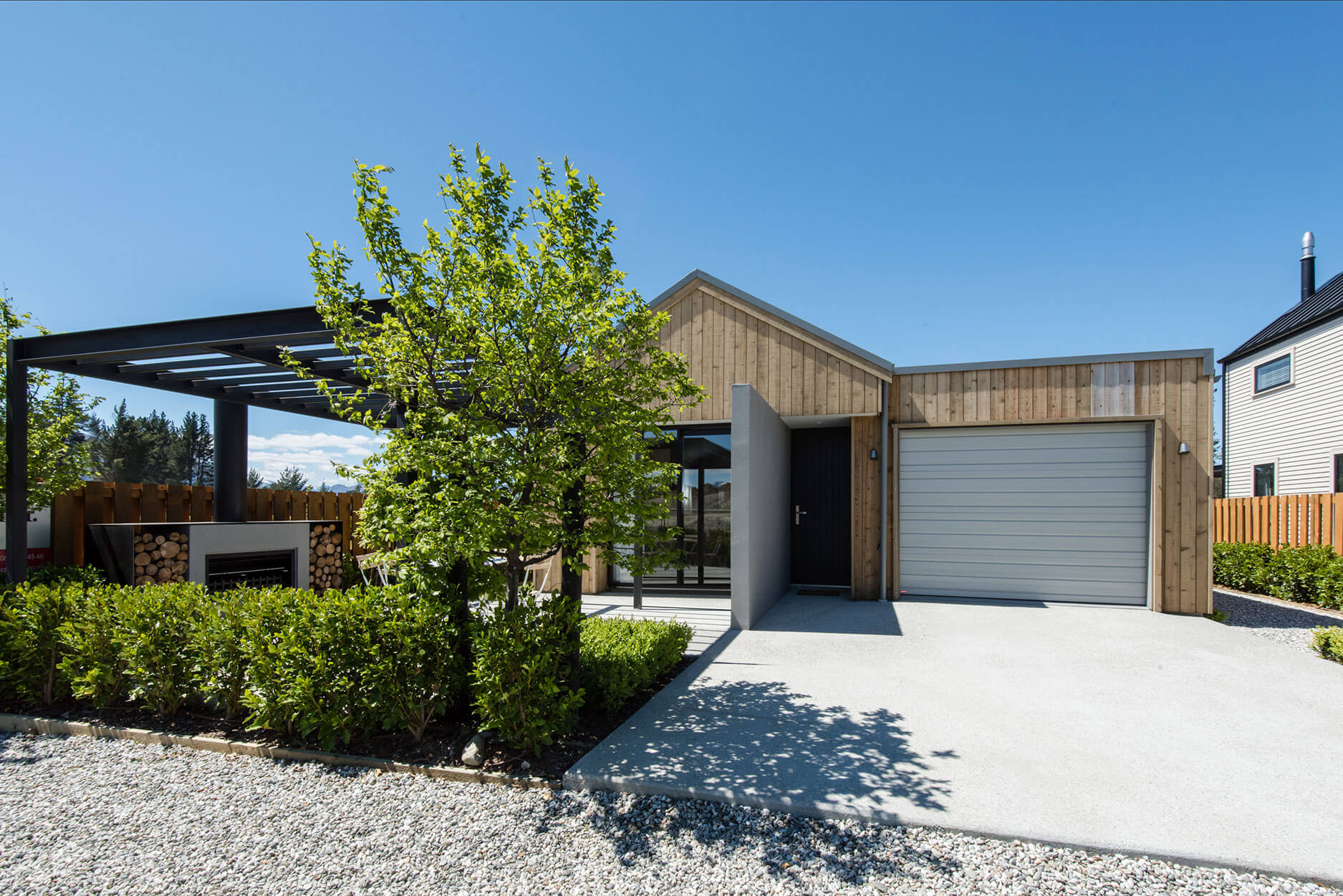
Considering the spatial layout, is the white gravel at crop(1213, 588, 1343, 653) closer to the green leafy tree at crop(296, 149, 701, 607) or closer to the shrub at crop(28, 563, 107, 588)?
the green leafy tree at crop(296, 149, 701, 607)

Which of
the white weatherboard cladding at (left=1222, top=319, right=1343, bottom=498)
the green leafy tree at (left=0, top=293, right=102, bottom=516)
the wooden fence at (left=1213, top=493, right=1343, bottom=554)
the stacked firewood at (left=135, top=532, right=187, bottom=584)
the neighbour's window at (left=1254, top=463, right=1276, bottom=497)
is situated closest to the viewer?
the green leafy tree at (left=0, top=293, right=102, bottom=516)

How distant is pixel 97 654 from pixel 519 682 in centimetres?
333

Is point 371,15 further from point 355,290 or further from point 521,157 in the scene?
point 355,290

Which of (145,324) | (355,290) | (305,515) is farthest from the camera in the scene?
(305,515)

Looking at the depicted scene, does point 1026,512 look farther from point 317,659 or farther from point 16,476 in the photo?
point 16,476

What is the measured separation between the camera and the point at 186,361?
19.0ft

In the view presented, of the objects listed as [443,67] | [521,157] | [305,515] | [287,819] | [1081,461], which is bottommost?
[287,819]

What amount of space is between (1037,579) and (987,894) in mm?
7641

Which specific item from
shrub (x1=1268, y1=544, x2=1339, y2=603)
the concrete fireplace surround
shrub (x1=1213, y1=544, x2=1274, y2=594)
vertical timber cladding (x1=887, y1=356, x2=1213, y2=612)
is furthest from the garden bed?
shrub (x1=1213, y1=544, x2=1274, y2=594)

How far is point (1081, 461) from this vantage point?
8.48 metres

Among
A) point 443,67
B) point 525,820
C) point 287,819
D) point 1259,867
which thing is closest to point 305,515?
Result: point 443,67

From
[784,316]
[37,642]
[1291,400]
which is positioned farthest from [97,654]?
[1291,400]

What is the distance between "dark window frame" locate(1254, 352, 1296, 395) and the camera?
45.8 ft

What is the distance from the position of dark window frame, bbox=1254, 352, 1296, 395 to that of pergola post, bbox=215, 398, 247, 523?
68.7 feet
